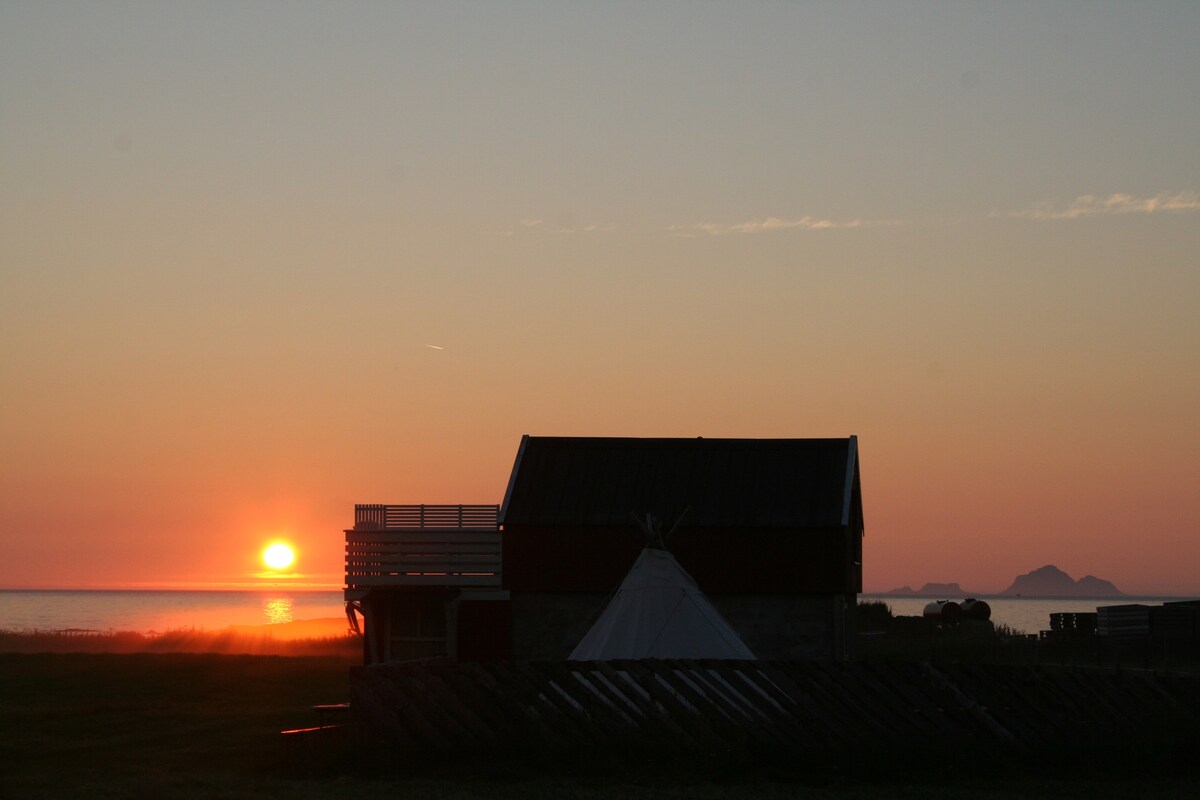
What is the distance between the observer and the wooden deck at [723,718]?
2098 cm

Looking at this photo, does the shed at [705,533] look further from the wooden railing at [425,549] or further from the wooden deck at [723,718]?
the wooden deck at [723,718]

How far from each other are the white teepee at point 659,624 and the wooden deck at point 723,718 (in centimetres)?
753

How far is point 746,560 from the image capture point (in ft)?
125

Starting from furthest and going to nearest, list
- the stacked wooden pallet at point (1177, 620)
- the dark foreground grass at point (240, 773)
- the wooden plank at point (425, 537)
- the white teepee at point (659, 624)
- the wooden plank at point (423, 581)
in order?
the stacked wooden pallet at point (1177, 620) < the wooden plank at point (425, 537) < the wooden plank at point (423, 581) < the white teepee at point (659, 624) < the dark foreground grass at point (240, 773)

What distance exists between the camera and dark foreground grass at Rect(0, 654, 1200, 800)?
762 inches

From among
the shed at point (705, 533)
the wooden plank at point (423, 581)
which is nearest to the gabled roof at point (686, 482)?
the shed at point (705, 533)

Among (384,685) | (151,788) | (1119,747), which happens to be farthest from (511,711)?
(1119,747)

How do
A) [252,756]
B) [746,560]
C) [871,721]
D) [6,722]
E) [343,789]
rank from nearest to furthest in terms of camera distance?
1. [343,789]
2. [871,721]
3. [252,756]
4. [6,722]
5. [746,560]

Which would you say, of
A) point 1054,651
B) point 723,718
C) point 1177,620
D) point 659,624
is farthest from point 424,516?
point 1177,620

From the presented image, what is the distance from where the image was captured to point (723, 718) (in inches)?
833

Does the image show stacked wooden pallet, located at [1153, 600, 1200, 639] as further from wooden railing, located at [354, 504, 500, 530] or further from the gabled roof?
wooden railing, located at [354, 504, 500, 530]

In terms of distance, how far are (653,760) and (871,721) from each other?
10.9 ft

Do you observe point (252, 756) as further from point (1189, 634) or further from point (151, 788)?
point (1189, 634)

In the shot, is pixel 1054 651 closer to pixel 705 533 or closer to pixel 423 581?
pixel 705 533
